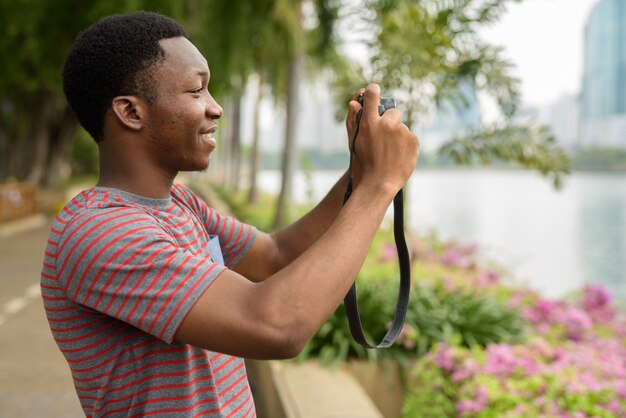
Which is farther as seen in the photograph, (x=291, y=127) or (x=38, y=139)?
(x=38, y=139)

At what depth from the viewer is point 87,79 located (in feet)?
4.59

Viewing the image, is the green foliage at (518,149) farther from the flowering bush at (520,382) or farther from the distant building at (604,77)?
the distant building at (604,77)

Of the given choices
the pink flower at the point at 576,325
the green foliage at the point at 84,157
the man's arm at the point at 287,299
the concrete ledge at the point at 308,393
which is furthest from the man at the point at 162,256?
the green foliage at the point at 84,157

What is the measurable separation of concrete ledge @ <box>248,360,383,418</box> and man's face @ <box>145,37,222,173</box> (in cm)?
232

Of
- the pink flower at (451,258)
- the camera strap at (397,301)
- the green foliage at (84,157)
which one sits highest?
the camera strap at (397,301)

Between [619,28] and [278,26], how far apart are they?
15134mm

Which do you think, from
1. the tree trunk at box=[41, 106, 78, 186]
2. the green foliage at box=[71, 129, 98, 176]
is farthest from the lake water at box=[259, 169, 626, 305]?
the green foliage at box=[71, 129, 98, 176]

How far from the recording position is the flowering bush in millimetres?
3873

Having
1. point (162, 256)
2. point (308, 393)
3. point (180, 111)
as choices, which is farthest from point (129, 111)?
point (308, 393)

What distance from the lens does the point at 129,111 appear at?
139 centimetres

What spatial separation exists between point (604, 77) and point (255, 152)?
39.5 feet

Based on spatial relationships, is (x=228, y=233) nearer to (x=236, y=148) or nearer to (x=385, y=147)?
(x=385, y=147)

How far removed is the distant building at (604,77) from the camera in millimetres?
20391

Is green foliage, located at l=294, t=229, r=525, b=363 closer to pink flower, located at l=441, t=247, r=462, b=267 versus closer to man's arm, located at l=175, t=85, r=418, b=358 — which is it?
man's arm, located at l=175, t=85, r=418, b=358
